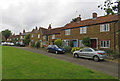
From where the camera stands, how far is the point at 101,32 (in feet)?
58.2

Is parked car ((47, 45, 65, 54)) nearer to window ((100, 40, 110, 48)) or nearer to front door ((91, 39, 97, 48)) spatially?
front door ((91, 39, 97, 48))

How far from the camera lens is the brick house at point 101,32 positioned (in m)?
15.9

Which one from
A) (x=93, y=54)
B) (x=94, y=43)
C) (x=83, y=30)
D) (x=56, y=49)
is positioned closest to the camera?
(x=93, y=54)

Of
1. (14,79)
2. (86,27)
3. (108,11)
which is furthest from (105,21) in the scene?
(14,79)

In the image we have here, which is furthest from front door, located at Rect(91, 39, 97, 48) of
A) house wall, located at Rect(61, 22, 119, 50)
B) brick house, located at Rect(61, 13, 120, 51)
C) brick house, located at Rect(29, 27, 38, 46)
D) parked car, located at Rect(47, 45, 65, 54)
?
brick house, located at Rect(29, 27, 38, 46)

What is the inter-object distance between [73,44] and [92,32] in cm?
599

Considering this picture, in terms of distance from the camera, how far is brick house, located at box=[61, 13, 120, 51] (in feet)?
52.1

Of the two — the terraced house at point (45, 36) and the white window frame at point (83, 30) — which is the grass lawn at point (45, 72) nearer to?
the white window frame at point (83, 30)

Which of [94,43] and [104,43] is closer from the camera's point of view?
[104,43]

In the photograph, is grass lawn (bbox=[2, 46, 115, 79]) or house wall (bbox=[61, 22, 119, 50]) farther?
house wall (bbox=[61, 22, 119, 50])

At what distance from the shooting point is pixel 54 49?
57.7 feet

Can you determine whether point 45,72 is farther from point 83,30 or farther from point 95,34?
point 83,30

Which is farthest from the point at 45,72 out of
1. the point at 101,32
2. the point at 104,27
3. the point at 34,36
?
the point at 34,36

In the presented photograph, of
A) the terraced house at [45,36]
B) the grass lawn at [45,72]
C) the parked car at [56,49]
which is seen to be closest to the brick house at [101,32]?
the parked car at [56,49]
